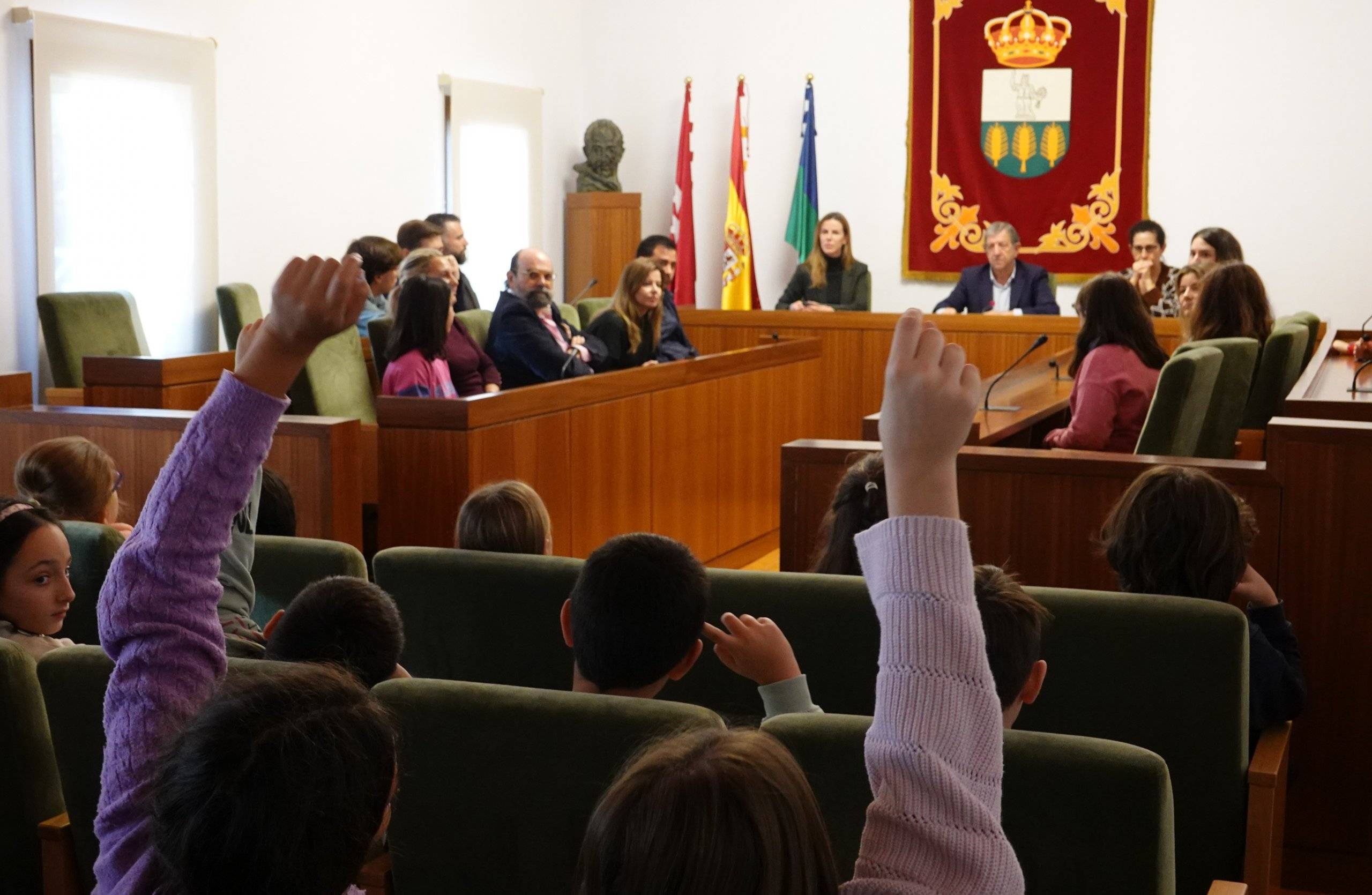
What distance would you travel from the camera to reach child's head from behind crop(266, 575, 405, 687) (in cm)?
191

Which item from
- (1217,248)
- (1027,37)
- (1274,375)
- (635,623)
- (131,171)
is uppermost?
(1027,37)

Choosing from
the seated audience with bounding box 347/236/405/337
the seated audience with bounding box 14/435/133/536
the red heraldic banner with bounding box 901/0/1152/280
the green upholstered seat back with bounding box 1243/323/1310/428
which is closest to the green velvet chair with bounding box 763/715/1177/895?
the seated audience with bounding box 14/435/133/536

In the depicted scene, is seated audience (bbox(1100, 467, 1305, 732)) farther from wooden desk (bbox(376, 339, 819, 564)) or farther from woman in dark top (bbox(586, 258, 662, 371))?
woman in dark top (bbox(586, 258, 662, 371))

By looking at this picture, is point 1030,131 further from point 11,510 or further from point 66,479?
point 11,510

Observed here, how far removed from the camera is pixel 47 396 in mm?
5191

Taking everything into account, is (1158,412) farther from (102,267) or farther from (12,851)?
(102,267)

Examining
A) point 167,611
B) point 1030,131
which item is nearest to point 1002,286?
point 1030,131

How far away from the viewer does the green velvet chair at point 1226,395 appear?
4445mm

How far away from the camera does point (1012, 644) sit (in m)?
1.86

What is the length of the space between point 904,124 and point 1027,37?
97 cm

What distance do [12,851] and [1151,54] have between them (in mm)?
8771

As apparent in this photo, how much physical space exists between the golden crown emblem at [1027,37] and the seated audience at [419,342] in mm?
5921

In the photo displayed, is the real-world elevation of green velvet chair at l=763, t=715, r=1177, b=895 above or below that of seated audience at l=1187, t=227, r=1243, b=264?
below

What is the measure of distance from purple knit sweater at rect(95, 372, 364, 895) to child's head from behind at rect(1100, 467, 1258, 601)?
1712 mm
